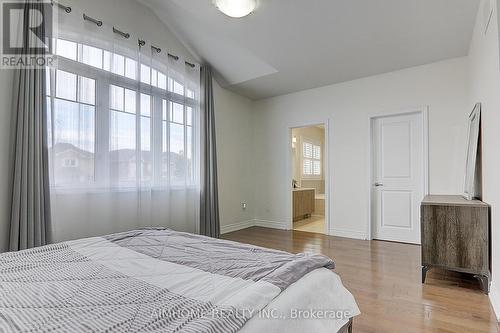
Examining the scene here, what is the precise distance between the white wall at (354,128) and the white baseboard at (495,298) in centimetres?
180

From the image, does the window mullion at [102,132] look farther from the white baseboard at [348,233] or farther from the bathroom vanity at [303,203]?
the bathroom vanity at [303,203]

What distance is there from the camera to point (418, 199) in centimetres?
411

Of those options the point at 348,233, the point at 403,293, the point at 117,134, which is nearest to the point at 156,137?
the point at 117,134

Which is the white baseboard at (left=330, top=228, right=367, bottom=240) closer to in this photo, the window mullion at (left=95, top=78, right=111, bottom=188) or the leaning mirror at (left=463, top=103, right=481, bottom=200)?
the leaning mirror at (left=463, top=103, right=481, bottom=200)

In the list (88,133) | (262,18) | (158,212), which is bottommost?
(158,212)

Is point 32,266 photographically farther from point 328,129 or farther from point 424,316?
point 328,129

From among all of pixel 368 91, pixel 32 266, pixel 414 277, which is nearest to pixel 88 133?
pixel 32 266

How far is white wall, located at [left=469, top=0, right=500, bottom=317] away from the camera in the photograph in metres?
2.10

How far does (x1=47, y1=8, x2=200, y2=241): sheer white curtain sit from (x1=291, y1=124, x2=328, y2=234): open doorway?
98.9 inches

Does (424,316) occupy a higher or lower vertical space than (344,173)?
lower

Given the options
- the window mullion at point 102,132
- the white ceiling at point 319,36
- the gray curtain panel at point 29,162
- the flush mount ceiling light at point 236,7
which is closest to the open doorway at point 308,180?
the white ceiling at point 319,36

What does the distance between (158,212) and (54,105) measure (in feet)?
5.76

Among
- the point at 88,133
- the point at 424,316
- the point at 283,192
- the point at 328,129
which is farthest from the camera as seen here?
the point at 283,192

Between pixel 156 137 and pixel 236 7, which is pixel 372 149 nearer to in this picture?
pixel 236 7
